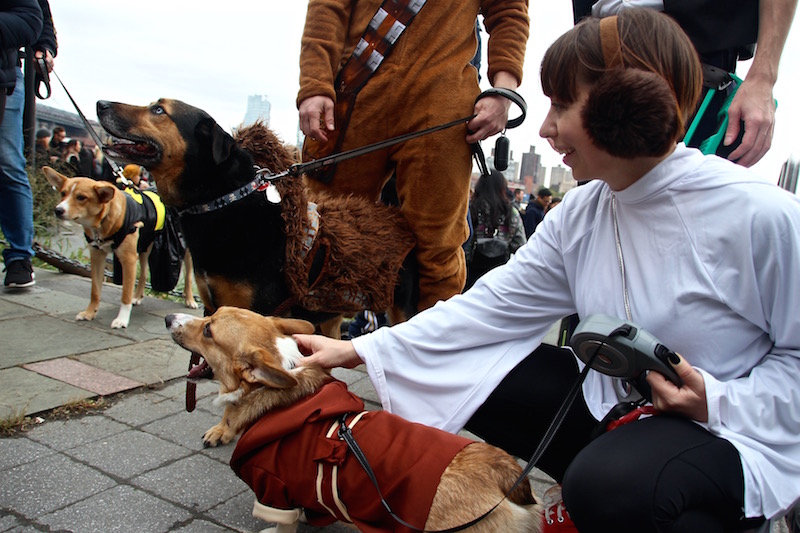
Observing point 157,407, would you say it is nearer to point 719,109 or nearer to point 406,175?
point 406,175

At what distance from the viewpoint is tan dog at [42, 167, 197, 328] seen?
4.82 m

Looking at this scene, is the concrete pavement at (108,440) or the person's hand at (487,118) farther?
the person's hand at (487,118)

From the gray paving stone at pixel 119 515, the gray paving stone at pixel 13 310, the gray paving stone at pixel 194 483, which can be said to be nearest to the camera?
the gray paving stone at pixel 119 515

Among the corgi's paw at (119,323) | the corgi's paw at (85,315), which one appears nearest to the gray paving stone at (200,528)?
the corgi's paw at (119,323)

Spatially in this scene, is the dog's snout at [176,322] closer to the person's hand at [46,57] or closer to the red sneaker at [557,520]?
the red sneaker at [557,520]

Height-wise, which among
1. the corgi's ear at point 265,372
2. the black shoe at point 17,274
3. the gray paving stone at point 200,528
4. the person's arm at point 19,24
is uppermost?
the person's arm at point 19,24

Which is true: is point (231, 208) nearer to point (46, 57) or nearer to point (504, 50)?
point (504, 50)

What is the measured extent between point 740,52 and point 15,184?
5.16 meters

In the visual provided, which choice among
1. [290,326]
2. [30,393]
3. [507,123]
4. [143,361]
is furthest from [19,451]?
[507,123]

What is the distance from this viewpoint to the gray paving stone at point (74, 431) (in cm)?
266

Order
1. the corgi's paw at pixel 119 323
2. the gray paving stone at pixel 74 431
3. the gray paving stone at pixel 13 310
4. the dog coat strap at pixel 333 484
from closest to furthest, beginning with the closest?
the dog coat strap at pixel 333 484 < the gray paving stone at pixel 74 431 < the gray paving stone at pixel 13 310 < the corgi's paw at pixel 119 323

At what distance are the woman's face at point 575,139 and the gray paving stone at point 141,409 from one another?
2441 mm

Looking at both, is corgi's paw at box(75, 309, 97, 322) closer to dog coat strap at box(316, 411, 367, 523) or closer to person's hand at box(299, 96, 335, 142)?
person's hand at box(299, 96, 335, 142)

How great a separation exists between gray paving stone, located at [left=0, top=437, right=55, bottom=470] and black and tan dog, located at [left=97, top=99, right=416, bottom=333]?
0.93 metres
